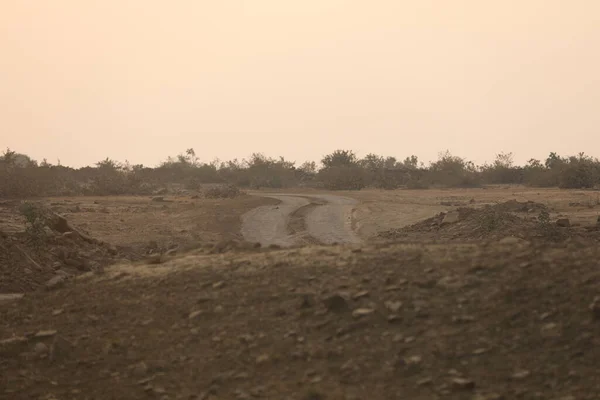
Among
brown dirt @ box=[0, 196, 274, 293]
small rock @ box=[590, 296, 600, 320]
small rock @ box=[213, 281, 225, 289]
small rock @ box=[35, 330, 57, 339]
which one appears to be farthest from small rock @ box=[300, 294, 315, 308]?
brown dirt @ box=[0, 196, 274, 293]

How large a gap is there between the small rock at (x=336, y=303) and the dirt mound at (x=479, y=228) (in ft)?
32.0

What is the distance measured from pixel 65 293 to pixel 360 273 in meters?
4.16

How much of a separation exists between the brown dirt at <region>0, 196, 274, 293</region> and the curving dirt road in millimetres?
778

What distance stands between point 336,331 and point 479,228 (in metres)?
12.9

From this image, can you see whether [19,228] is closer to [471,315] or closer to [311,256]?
[311,256]

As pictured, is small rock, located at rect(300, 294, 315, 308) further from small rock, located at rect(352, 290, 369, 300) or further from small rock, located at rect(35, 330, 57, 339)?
small rock, located at rect(35, 330, 57, 339)

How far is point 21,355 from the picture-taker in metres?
8.56

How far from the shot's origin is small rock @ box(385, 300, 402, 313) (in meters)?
7.75

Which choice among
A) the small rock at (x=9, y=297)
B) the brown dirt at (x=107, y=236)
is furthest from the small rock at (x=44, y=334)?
the brown dirt at (x=107, y=236)

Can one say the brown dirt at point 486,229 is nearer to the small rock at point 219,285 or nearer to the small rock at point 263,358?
the small rock at point 219,285

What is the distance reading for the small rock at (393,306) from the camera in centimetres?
775

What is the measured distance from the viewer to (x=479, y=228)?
65.0ft

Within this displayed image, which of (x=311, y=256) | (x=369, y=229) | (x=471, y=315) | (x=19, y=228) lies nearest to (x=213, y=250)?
(x=311, y=256)

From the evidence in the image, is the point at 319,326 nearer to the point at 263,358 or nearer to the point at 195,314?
the point at 263,358
